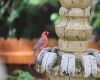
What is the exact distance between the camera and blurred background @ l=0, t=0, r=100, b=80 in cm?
472

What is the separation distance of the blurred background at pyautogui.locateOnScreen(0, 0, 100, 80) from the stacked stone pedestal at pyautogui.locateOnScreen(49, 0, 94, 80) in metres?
2.14

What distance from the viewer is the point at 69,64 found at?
1956 millimetres

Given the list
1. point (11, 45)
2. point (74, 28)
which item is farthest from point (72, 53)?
point (11, 45)

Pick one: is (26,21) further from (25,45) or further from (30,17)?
(25,45)

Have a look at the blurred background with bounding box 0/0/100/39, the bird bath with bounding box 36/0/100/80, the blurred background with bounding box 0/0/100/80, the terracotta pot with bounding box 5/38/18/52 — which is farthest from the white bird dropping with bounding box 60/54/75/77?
the terracotta pot with bounding box 5/38/18/52

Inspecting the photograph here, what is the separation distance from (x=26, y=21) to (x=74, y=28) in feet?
10.9

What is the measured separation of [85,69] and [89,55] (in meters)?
0.11

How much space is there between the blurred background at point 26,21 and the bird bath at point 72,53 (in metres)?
2.15

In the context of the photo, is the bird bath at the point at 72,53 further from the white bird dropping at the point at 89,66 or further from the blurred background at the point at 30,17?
the blurred background at the point at 30,17

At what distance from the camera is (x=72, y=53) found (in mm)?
2076

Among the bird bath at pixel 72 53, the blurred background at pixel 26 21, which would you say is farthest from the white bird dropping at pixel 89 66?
the blurred background at pixel 26 21

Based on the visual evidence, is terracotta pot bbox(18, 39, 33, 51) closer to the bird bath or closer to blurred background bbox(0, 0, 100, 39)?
blurred background bbox(0, 0, 100, 39)

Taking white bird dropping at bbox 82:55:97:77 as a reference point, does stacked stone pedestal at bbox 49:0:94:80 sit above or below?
above

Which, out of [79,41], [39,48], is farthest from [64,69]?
[39,48]
